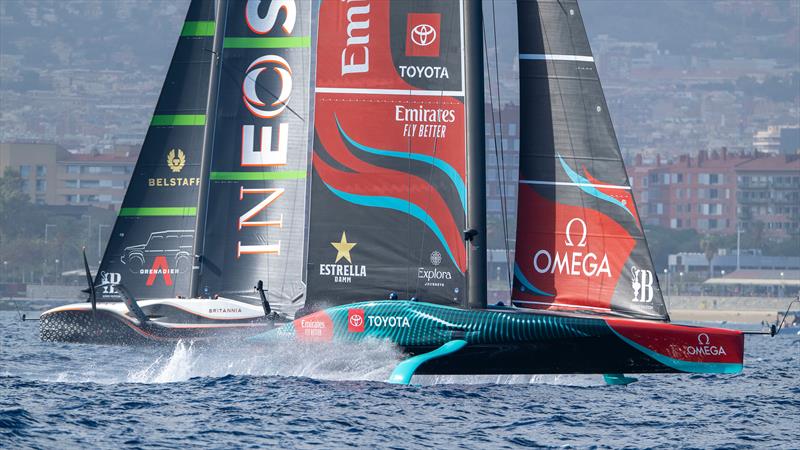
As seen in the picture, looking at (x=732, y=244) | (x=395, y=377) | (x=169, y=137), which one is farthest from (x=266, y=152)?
(x=732, y=244)

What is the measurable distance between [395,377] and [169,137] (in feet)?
43.0

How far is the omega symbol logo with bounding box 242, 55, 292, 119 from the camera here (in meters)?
31.0

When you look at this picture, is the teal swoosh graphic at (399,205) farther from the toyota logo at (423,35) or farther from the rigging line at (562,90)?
the toyota logo at (423,35)

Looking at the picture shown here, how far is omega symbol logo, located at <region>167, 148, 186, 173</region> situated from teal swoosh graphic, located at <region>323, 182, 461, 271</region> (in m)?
10.2

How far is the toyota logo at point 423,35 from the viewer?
23.9 meters

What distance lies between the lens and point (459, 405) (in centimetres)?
2130

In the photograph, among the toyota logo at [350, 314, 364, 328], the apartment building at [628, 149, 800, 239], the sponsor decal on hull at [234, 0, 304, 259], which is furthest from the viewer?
the apartment building at [628, 149, 800, 239]

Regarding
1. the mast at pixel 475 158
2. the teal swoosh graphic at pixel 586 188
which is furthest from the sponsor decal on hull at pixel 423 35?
the teal swoosh graphic at pixel 586 188

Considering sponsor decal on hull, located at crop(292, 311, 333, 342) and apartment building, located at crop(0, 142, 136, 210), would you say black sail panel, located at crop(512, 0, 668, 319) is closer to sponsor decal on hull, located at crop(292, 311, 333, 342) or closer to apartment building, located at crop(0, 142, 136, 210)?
sponsor decal on hull, located at crop(292, 311, 333, 342)

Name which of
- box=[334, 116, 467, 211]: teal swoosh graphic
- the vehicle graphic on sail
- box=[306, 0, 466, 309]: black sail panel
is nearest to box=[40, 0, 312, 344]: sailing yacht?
the vehicle graphic on sail

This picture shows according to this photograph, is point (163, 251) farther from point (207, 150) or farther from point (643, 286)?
point (643, 286)

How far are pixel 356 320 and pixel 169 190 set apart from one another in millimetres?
11705

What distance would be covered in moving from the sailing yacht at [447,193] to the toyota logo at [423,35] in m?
0.01

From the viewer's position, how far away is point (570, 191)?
23297mm
